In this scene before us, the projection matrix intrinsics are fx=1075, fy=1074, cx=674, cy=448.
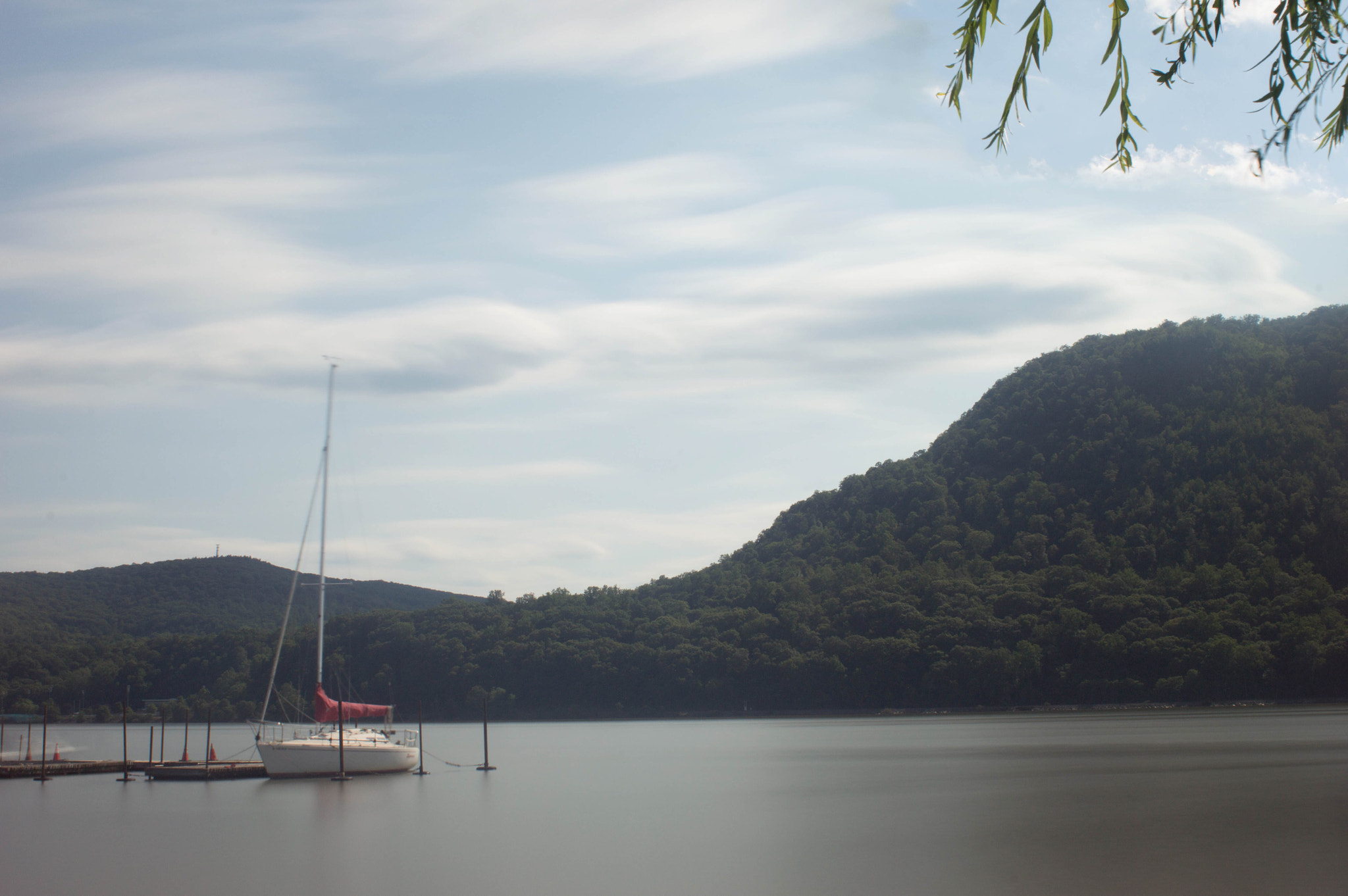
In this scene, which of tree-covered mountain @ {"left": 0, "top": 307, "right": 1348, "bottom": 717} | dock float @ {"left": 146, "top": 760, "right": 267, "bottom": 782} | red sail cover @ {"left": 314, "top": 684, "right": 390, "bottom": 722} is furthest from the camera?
tree-covered mountain @ {"left": 0, "top": 307, "right": 1348, "bottom": 717}

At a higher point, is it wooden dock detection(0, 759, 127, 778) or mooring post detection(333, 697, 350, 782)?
mooring post detection(333, 697, 350, 782)

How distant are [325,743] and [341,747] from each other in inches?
75.7

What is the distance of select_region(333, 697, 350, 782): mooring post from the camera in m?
39.2

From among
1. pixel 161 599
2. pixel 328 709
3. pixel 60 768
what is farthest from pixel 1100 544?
pixel 161 599

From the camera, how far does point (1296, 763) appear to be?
39469 millimetres

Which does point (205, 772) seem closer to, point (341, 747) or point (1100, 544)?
point (341, 747)

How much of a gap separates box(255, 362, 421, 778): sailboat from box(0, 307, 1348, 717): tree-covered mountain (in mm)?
43478

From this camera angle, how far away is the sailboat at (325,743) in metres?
40.3

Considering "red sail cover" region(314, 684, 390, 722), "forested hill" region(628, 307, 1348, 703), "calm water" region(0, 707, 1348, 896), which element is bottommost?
"calm water" region(0, 707, 1348, 896)

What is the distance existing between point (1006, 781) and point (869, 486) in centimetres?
8422

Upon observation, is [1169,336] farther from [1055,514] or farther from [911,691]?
[911,691]

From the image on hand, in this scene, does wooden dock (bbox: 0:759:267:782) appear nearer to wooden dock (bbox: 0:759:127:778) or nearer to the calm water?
wooden dock (bbox: 0:759:127:778)

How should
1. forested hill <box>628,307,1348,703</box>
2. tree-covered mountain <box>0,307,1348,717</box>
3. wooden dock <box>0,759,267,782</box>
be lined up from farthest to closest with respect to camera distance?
tree-covered mountain <box>0,307,1348,717</box>
forested hill <box>628,307,1348,703</box>
wooden dock <box>0,759,267,782</box>

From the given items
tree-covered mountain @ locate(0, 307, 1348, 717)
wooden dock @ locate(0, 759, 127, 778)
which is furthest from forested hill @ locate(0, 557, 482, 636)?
wooden dock @ locate(0, 759, 127, 778)
